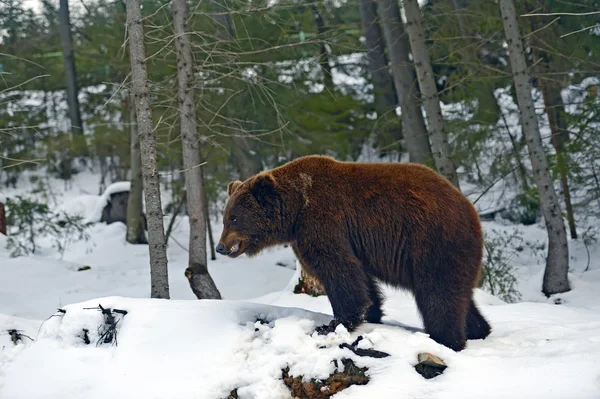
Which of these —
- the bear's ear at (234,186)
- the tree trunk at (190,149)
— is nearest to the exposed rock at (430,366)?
the bear's ear at (234,186)

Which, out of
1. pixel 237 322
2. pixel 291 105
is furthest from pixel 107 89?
pixel 237 322

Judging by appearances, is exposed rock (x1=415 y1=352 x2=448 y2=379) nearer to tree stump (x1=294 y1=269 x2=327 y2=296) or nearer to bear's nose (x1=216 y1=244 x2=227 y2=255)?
bear's nose (x1=216 y1=244 x2=227 y2=255)

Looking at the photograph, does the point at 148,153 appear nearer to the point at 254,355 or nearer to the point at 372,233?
the point at 372,233

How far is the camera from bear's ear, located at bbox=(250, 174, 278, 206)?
19.5 feet

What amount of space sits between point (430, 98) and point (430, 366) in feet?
22.2

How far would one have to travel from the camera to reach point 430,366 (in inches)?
188

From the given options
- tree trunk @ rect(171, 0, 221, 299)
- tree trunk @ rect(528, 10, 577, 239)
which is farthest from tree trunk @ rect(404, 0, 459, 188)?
tree trunk @ rect(171, 0, 221, 299)

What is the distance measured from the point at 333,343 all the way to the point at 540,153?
24.1 ft

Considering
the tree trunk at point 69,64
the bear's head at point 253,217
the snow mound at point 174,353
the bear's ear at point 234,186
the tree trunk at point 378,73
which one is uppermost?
the tree trunk at point 69,64

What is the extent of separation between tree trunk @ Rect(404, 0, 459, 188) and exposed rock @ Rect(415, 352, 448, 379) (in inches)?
239

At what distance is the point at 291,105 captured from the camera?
15.7 m

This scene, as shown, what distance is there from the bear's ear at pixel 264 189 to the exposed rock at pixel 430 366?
6.63ft

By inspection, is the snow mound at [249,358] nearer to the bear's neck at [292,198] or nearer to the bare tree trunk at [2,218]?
the bear's neck at [292,198]

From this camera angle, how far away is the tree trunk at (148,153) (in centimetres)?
710
